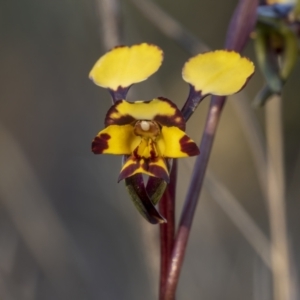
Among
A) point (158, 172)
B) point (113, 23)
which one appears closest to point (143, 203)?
point (158, 172)

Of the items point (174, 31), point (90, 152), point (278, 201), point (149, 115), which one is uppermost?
point (149, 115)

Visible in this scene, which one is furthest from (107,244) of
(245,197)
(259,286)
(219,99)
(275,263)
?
(219,99)

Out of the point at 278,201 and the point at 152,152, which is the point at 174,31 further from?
the point at 152,152

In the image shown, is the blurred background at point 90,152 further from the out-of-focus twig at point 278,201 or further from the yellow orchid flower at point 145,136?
the yellow orchid flower at point 145,136

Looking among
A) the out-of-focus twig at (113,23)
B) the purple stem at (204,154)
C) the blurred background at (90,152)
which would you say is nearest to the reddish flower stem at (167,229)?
the purple stem at (204,154)

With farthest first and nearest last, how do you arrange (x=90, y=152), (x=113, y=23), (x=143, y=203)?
(x=90, y=152) < (x=113, y=23) < (x=143, y=203)

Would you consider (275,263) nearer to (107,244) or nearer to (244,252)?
(244,252)
